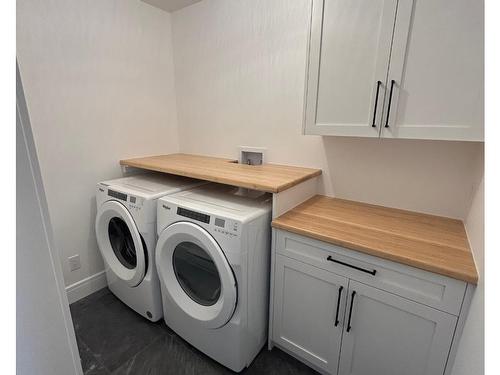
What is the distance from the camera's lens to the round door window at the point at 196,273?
4.69ft

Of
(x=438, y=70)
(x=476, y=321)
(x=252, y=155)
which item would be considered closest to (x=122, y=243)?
(x=252, y=155)

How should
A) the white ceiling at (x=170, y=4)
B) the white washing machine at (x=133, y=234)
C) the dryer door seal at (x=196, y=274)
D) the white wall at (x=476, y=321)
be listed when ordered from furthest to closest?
the white ceiling at (x=170, y=4) → the white washing machine at (x=133, y=234) → the dryer door seal at (x=196, y=274) → the white wall at (x=476, y=321)

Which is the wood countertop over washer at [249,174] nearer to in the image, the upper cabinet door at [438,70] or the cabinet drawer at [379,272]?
the cabinet drawer at [379,272]

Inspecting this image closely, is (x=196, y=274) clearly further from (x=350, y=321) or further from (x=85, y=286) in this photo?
(x=85, y=286)

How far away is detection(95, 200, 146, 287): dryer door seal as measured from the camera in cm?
166

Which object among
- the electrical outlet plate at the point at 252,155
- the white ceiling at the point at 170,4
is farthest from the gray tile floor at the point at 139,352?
the white ceiling at the point at 170,4

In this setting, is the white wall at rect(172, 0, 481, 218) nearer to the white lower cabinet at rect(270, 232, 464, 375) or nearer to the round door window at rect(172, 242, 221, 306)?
the white lower cabinet at rect(270, 232, 464, 375)

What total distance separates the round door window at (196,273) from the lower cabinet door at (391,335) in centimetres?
72

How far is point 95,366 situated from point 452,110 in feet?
7.47

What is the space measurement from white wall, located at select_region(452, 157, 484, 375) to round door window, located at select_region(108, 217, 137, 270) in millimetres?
1828

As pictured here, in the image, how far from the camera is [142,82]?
218 centimetres

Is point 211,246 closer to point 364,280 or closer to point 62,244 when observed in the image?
point 364,280

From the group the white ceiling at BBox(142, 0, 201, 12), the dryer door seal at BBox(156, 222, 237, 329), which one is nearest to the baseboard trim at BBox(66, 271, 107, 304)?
the dryer door seal at BBox(156, 222, 237, 329)

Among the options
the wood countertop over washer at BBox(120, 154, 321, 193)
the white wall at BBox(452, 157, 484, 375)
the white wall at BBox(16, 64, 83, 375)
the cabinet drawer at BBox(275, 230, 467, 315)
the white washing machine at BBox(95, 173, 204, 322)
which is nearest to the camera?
the white wall at BBox(16, 64, 83, 375)
